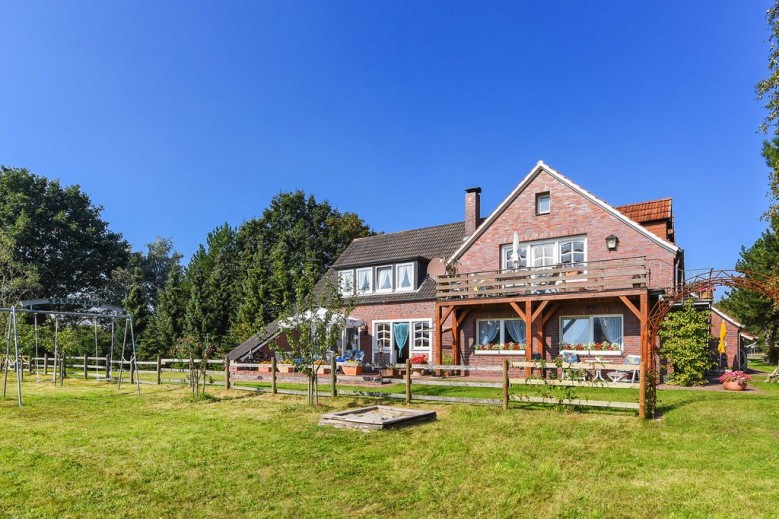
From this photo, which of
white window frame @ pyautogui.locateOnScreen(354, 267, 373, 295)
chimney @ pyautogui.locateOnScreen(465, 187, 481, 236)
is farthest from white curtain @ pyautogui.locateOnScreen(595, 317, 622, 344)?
white window frame @ pyautogui.locateOnScreen(354, 267, 373, 295)

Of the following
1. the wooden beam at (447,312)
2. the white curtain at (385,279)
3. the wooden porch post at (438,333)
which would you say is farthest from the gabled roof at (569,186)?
the white curtain at (385,279)

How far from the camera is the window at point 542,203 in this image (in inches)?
846

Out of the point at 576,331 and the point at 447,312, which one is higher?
the point at 447,312

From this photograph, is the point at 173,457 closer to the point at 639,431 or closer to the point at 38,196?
the point at 639,431

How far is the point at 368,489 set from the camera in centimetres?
691

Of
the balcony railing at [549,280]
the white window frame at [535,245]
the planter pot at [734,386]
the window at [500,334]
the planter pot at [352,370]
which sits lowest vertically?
the planter pot at [352,370]

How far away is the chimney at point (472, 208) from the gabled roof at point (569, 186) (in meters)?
1.98

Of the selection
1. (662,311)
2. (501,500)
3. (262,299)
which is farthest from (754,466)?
(262,299)

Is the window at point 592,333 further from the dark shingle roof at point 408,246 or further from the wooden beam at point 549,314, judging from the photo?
the dark shingle roof at point 408,246

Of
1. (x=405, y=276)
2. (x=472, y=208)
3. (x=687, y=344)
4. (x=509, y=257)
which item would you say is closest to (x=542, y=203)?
(x=509, y=257)

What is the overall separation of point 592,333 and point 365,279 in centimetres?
1213

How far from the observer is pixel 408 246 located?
90.3ft

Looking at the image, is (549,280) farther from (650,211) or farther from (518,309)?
(650,211)

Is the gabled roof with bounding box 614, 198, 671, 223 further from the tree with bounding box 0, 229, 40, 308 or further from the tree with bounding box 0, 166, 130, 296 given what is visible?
the tree with bounding box 0, 166, 130, 296
